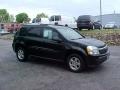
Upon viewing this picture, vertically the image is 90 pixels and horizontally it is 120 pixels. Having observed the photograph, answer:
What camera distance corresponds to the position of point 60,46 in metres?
9.80

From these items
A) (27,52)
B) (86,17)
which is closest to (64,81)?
(27,52)

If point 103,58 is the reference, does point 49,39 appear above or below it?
above

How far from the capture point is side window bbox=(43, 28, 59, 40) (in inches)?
399

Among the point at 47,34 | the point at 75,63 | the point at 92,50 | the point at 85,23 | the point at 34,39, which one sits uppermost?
the point at 85,23

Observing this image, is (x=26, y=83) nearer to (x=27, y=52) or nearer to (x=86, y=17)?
(x=27, y=52)

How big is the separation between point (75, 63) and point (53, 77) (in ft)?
3.88

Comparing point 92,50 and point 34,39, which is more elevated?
point 34,39

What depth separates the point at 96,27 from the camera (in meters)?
31.1

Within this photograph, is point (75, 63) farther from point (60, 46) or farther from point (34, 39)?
point (34, 39)

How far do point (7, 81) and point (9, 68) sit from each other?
1.99 m

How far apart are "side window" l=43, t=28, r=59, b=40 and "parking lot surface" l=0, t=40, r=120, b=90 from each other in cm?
116

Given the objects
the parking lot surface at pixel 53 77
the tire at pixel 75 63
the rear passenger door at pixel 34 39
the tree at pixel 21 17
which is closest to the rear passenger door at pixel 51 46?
the rear passenger door at pixel 34 39

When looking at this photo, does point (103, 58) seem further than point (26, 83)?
Yes

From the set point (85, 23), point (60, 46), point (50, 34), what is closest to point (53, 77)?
point (60, 46)
